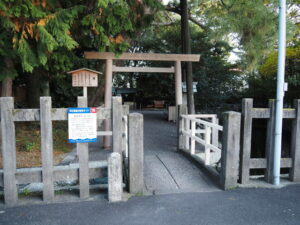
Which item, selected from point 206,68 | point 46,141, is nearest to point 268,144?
point 46,141

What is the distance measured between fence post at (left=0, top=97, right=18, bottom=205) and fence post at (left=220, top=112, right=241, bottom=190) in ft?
→ 9.21

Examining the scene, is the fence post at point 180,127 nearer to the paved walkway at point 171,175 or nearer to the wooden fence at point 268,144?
the paved walkway at point 171,175

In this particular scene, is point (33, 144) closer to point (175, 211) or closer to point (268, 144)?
point (175, 211)

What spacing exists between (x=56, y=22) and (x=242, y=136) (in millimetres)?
3449

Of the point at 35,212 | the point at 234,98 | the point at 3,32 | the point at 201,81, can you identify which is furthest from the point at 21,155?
the point at 234,98

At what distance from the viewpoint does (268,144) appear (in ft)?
11.4

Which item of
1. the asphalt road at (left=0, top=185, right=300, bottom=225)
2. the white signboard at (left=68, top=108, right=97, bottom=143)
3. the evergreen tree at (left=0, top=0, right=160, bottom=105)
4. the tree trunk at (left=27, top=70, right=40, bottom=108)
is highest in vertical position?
the evergreen tree at (left=0, top=0, right=160, bottom=105)

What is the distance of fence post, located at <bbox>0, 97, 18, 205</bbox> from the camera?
2869 millimetres

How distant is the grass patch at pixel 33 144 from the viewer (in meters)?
5.40

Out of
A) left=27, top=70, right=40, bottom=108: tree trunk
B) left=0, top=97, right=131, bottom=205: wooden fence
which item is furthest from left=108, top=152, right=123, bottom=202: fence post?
left=27, top=70, right=40, bottom=108: tree trunk

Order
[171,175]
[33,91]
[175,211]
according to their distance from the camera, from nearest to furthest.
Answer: [175,211] < [171,175] < [33,91]

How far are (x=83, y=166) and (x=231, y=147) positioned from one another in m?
2.04

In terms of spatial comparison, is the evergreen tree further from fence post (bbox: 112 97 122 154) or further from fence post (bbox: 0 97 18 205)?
fence post (bbox: 112 97 122 154)

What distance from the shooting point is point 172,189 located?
3395 millimetres
